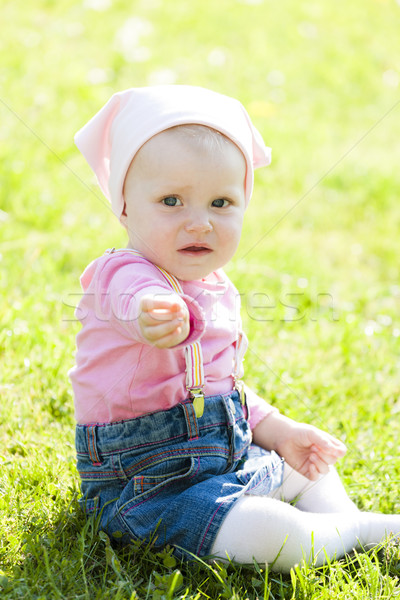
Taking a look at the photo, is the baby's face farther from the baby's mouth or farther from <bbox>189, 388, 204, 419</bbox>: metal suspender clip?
<bbox>189, 388, 204, 419</bbox>: metal suspender clip

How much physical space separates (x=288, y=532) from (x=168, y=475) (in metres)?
0.33

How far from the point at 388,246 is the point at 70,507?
2.67m

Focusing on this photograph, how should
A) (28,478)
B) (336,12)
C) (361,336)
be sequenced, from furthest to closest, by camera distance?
(336,12) < (361,336) < (28,478)

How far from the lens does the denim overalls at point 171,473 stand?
1.65 metres

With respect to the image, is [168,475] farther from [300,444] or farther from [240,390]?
[300,444]

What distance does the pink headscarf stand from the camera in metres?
1.70

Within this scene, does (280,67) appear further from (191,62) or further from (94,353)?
(94,353)

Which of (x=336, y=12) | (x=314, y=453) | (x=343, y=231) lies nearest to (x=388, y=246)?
(x=343, y=231)

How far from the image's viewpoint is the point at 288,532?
1.63 meters

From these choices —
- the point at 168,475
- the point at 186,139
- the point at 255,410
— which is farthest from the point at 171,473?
the point at 186,139

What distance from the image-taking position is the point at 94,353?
1773 mm

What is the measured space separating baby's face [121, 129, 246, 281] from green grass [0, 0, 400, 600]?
2.37 feet

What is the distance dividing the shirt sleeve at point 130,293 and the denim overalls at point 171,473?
0.24 metres

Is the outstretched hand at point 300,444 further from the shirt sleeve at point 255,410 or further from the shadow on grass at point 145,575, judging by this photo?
the shadow on grass at point 145,575
